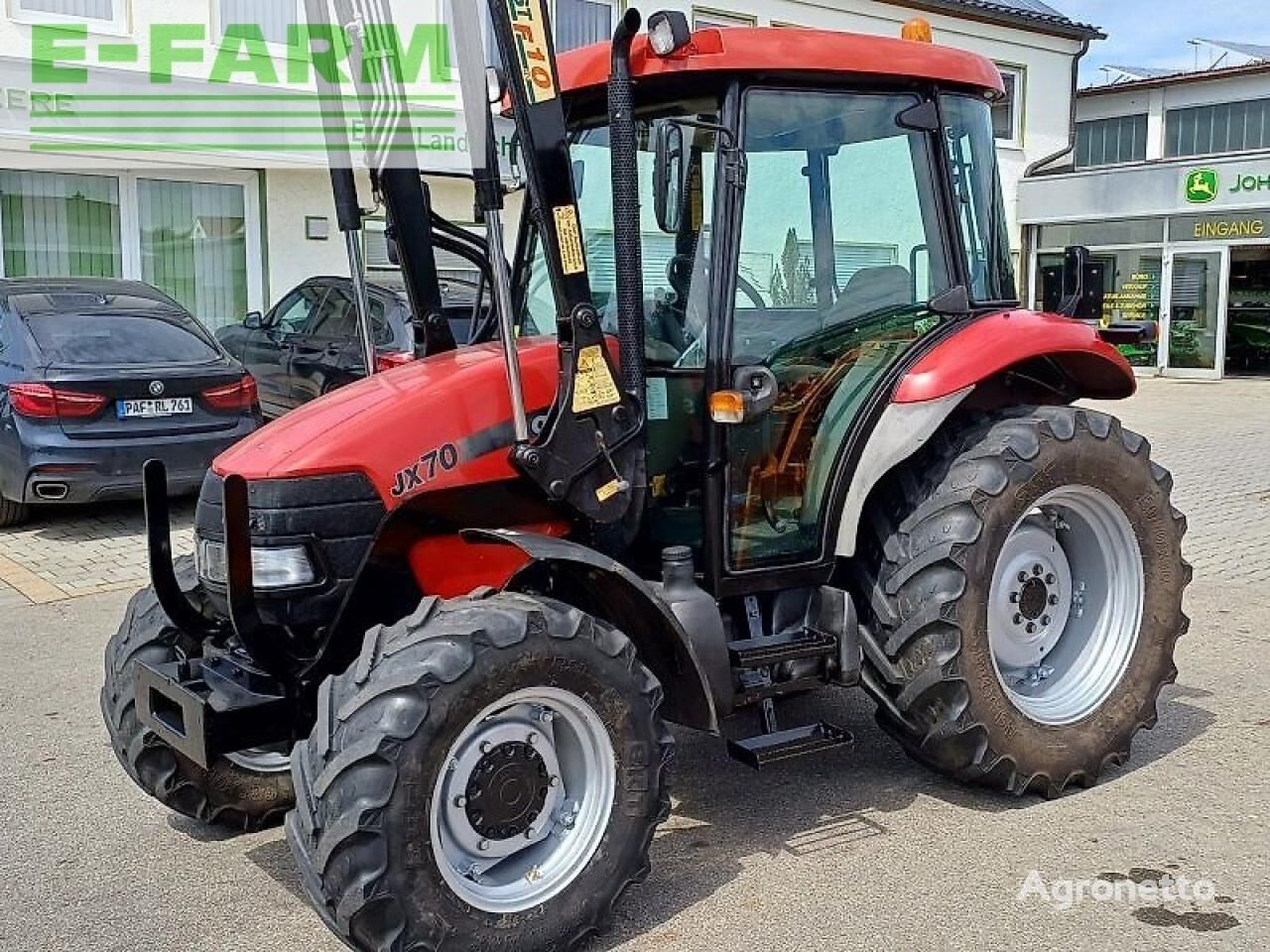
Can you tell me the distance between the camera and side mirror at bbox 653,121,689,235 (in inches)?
150

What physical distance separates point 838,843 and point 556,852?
3.36ft

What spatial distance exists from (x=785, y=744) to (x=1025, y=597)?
111 centimetres

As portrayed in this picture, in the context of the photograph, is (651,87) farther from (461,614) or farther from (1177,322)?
(1177,322)

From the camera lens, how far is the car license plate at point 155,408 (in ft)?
29.5

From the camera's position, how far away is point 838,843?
13.3ft

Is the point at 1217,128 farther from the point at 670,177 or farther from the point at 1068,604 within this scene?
the point at 670,177

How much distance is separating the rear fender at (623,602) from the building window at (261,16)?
11.9 metres

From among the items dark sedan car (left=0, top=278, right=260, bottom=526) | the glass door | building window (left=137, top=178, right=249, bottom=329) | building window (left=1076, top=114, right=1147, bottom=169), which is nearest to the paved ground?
dark sedan car (left=0, top=278, right=260, bottom=526)

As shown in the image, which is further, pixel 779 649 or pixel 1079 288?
pixel 1079 288

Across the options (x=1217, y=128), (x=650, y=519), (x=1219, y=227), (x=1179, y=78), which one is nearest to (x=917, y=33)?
(x=650, y=519)

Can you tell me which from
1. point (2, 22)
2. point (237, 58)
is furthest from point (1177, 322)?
point (2, 22)

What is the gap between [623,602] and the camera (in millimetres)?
3611

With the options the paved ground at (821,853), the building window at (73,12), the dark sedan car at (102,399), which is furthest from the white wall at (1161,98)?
the paved ground at (821,853)

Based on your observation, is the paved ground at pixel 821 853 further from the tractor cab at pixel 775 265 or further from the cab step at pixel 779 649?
the tractor cab at pixel 775 265
